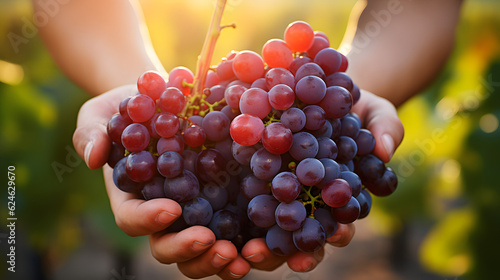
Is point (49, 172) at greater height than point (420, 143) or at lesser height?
lesser

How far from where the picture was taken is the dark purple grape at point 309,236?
24.8 inches

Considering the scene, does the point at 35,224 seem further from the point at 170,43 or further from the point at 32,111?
the point at 170,43

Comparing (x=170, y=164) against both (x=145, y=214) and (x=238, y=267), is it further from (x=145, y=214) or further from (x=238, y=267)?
(x=238, y=267)

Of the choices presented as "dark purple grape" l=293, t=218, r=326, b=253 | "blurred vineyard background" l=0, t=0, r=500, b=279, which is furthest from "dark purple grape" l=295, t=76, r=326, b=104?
"blurred vineyard background" l=0, t=0, r=500, b=279

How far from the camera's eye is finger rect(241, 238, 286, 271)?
2.24 feet

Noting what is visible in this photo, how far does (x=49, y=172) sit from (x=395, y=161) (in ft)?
6.10

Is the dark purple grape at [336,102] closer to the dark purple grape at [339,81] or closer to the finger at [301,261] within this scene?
the dark purple grape at [339,81]

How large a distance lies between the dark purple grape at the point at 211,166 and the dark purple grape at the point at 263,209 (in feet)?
Answer: 0.25

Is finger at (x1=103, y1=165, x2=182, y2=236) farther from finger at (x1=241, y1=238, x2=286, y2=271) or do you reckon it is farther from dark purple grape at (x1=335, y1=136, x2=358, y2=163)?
dark purple grape at (x1=335, y1=136, x2=358, y2=163)

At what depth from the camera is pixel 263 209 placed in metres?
0.65

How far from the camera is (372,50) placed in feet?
4.88

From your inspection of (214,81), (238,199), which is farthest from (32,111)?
(238,199)

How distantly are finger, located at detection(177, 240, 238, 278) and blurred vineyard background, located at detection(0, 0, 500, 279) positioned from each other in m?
0.72

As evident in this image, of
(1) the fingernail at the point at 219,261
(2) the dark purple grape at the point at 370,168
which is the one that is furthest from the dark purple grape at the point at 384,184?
(1) the fingernail at the point at 219,261
